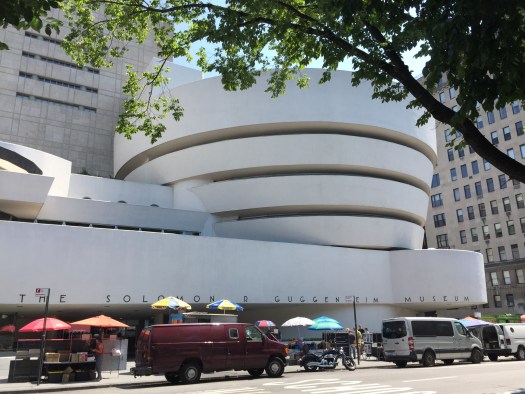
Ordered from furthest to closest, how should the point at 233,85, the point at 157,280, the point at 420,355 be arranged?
the point at 157,280 < the point at 420,355 < the point at 233,85

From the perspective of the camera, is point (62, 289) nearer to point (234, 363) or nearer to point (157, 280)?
point (157, 280)

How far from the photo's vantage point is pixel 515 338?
80.1ft

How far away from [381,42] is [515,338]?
21.5 m

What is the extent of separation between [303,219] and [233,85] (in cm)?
2127

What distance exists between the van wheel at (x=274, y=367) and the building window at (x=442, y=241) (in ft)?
191

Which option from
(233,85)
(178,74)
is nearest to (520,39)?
(233,85)

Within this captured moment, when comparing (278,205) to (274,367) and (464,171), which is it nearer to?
(274,367)

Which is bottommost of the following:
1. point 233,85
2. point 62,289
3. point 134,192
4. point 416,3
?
point 62,289

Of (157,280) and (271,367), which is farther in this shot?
(157,280)

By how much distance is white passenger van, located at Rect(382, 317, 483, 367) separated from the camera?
20.6 m

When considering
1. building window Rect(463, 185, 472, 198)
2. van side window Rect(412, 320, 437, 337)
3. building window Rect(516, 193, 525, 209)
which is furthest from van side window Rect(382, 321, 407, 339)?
building window Rect(463, 185, 472, 198)

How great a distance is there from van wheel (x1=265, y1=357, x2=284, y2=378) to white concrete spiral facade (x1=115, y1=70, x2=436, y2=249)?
1715cm

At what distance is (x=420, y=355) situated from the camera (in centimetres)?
2069

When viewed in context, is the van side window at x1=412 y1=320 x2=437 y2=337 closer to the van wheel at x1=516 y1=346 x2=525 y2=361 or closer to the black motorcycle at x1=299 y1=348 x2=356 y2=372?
the black motorcycle at x1=299 y1=348 x2=356 y2=372
